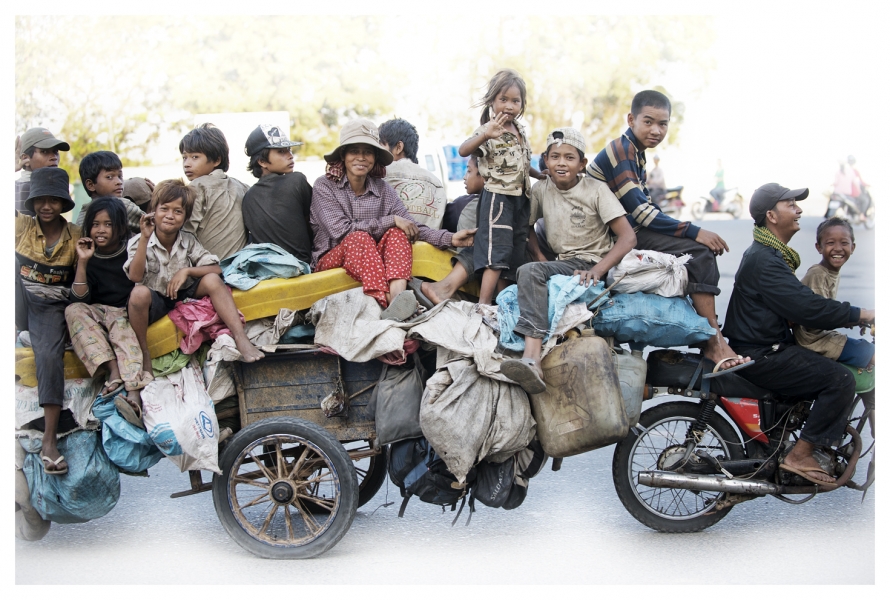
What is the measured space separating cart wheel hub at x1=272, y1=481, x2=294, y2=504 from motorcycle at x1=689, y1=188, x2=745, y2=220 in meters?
16.2

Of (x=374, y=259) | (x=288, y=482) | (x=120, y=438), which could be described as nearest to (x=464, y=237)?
(x=374, y=259)

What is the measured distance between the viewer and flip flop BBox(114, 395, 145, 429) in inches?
157

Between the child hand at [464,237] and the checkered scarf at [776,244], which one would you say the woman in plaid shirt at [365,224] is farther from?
the checkered scarf at [776,244]

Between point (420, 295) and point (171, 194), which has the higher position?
point (171, 194)

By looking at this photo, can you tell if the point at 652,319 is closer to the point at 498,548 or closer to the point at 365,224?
the point at 498,548

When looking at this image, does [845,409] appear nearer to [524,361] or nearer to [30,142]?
[524,361]

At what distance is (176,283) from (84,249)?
47cm

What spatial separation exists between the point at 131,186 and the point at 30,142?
0.81 m

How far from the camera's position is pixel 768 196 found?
4.38 meters

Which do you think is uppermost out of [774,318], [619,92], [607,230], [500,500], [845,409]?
[619,92]

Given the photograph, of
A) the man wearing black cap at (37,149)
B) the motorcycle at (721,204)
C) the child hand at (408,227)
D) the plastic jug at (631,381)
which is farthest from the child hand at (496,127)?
the motorcycle at (721,204)

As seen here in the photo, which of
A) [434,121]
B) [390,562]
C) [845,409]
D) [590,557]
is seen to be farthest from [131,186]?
[434,121]

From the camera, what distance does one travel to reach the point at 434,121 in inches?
579

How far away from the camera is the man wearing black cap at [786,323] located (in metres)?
4.21
